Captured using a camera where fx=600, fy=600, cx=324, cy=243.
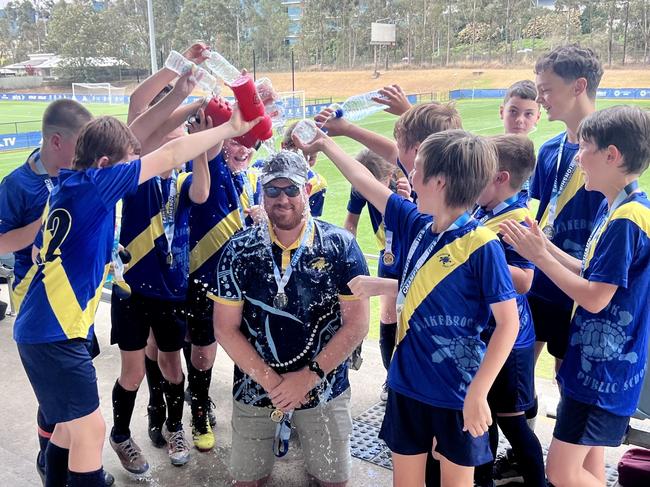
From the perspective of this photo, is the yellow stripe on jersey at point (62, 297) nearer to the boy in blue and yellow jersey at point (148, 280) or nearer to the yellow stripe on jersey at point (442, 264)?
the boy in blue and yellow jersey at point (148, 280)

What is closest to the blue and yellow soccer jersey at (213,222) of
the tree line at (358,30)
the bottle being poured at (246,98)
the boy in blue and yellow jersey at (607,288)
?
the bottle being poured at (246,98)

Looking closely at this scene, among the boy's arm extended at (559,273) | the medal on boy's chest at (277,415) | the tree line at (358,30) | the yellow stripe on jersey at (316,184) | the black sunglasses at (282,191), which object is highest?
the tree line at (358,30)

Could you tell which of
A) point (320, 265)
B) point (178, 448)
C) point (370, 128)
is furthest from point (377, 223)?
point (370, 128)

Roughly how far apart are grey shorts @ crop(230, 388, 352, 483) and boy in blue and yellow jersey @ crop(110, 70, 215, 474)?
1.59ft

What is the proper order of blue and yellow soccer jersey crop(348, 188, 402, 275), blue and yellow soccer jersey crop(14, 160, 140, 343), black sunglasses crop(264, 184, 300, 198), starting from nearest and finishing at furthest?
A: blue and yellow soccer jersey crop(14, 160, 140, 343)
black sunglasses crop(264, 184, 300, 198)
blue and yellow soccer jersey crop(348, 188, 402, 275)

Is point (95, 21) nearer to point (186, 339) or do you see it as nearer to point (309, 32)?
point (309, 32)

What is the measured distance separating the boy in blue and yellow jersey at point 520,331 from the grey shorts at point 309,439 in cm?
60

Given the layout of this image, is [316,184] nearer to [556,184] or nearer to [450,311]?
[556,184]

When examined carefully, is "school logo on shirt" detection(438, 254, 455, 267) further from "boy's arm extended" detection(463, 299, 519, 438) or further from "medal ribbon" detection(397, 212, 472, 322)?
"boy's arm extended" detection(463, 299, 519, 438)

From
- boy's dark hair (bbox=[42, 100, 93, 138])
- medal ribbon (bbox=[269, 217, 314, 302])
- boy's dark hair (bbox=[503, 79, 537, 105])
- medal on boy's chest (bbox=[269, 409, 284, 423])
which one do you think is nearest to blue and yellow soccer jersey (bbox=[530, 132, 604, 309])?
boy's dark hair (bbox=[503, 79, 537, 105])

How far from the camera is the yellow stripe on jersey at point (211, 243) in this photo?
9.92 feet

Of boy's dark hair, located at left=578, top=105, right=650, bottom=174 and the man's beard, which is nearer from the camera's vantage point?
boy's dark hair, located at left=578, top=105, right=650, bottom=174

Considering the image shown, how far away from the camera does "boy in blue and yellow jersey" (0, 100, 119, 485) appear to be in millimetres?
2566

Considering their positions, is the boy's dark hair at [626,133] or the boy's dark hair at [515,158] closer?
the boy's dark hair at [626,133]
